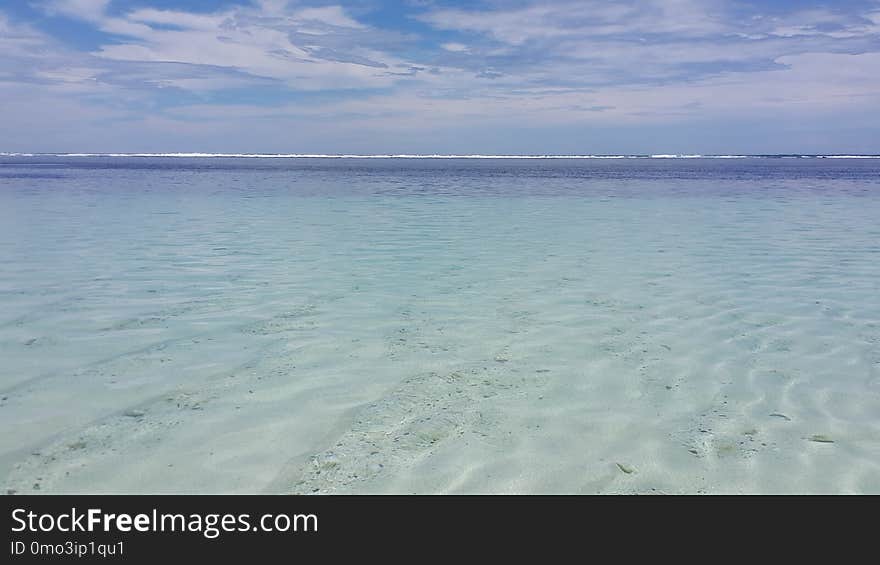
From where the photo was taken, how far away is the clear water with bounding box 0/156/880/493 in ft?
11.2

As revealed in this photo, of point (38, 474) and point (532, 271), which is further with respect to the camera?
point (532, 271)

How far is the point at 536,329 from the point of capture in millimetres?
5980

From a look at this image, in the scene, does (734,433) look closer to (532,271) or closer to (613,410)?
(613,410)

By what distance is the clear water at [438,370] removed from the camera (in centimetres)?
340

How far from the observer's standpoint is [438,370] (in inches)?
192

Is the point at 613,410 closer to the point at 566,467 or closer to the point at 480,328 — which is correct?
the point at 566,467

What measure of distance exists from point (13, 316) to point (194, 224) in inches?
343

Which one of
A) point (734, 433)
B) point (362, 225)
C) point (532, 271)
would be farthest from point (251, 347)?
point (362, 225)

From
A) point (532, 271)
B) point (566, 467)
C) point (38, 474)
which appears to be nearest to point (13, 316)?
point (38, 474)
